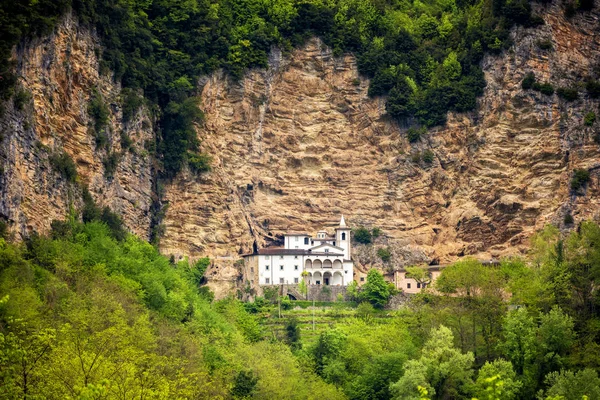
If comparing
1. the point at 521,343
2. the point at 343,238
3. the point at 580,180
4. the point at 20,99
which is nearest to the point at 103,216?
the point at 20,99

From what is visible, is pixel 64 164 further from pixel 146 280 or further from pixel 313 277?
pixel 313 277

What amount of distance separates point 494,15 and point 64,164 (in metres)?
48.7

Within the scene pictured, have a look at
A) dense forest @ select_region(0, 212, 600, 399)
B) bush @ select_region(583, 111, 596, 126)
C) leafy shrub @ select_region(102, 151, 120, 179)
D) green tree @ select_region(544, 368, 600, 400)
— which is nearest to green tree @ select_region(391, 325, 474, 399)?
dense forest @ select_region(0, 212, 600, 399)

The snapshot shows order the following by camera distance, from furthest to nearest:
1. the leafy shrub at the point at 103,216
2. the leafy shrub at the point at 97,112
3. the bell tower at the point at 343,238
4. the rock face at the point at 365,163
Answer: the bell tower at the point at 343,238
the rock face at the point at 365,163
the leafy shrub at the point at 97,112
the leafy shrub at the point at 103,216

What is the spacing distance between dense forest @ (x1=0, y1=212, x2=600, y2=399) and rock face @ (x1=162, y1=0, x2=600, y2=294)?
10.7 meters

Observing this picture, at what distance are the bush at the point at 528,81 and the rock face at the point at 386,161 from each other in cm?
56

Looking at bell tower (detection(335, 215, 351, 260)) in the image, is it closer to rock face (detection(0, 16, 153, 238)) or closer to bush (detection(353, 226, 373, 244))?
bush (detection(353, 226, 373, 244))

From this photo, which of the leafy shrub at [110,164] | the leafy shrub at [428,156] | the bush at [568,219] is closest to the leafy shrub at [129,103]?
the leafy shrub at [110,164]

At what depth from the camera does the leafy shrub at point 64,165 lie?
251 ft

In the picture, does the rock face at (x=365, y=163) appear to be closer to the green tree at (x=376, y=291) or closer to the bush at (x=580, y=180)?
the bush at (x=580, y=180)

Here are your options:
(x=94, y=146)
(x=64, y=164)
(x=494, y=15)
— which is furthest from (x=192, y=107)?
(x=494, y=15)

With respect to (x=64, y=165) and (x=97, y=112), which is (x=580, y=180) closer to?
(x=97, y=112)

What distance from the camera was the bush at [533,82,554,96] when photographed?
100312mm

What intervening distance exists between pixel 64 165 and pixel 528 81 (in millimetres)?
47387
